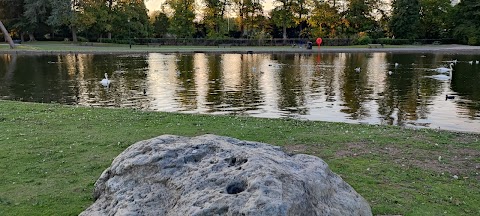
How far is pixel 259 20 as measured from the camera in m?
93.8

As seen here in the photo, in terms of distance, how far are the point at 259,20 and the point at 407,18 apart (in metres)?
30.9

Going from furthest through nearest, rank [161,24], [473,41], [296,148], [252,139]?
[161,24], [473,41], [252,139], [296,148]

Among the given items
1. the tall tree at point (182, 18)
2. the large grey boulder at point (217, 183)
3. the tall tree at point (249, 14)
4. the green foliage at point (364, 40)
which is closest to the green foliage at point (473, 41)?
the green foliage at point (364, 40)

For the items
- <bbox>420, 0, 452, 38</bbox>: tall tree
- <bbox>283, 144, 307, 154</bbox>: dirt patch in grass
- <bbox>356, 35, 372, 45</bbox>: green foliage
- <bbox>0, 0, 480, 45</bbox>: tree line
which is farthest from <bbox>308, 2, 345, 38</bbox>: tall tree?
<bbox>283, 144, 307, 154</bbox>: dirt patch in grass

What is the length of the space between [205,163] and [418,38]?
93684mm

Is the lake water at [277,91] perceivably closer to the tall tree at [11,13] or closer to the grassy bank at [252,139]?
the grassy bank at [252,139]

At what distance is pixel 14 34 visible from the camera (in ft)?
292

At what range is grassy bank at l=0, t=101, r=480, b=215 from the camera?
21.8 feet

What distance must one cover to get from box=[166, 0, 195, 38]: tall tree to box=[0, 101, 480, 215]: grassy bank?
75.7 meters

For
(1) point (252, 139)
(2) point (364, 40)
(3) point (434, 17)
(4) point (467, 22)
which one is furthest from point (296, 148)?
(3) point (434, 17)

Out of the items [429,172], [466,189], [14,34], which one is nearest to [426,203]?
[466,189]

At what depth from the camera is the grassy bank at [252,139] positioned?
6.66 metres

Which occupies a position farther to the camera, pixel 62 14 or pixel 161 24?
pixel 161 24

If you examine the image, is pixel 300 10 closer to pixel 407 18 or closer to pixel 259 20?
pixel 259 20
